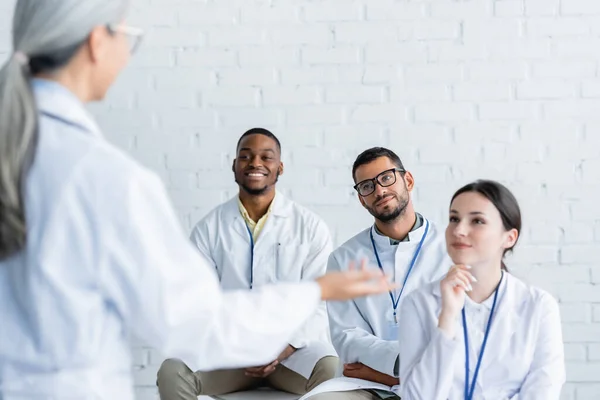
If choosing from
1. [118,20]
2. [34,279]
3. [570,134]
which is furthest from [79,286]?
[570,134]

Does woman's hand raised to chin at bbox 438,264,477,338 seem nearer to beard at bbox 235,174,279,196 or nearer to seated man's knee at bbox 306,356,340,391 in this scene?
seated man's knee at bbox 306,356,340,391

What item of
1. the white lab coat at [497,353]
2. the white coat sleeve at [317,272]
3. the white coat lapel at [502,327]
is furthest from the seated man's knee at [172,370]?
the white coat lapel at [502,327]

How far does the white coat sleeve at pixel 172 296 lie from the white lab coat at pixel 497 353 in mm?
1056

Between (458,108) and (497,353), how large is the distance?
64.7 inches

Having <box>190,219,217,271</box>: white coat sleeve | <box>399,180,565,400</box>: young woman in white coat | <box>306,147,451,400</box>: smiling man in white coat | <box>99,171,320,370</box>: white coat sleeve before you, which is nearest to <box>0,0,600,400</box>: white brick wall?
<box>190,219,217,271</box>: white coat sleeve

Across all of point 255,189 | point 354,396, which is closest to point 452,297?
point 354,396

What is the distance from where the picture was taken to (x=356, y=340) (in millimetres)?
3178

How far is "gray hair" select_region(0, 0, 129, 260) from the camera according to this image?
145 centimetres

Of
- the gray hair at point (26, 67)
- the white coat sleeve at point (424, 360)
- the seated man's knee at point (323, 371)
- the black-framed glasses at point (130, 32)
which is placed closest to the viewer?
the gray hair at point (26, 67)

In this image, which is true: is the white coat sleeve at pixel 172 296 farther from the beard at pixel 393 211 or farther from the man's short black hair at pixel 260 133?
the man's short black hair at pixel 260 133

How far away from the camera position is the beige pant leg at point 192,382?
3611mm

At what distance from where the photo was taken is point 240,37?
414 cm

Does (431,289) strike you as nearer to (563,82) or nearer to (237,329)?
(237,329)

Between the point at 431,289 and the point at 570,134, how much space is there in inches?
64.1
